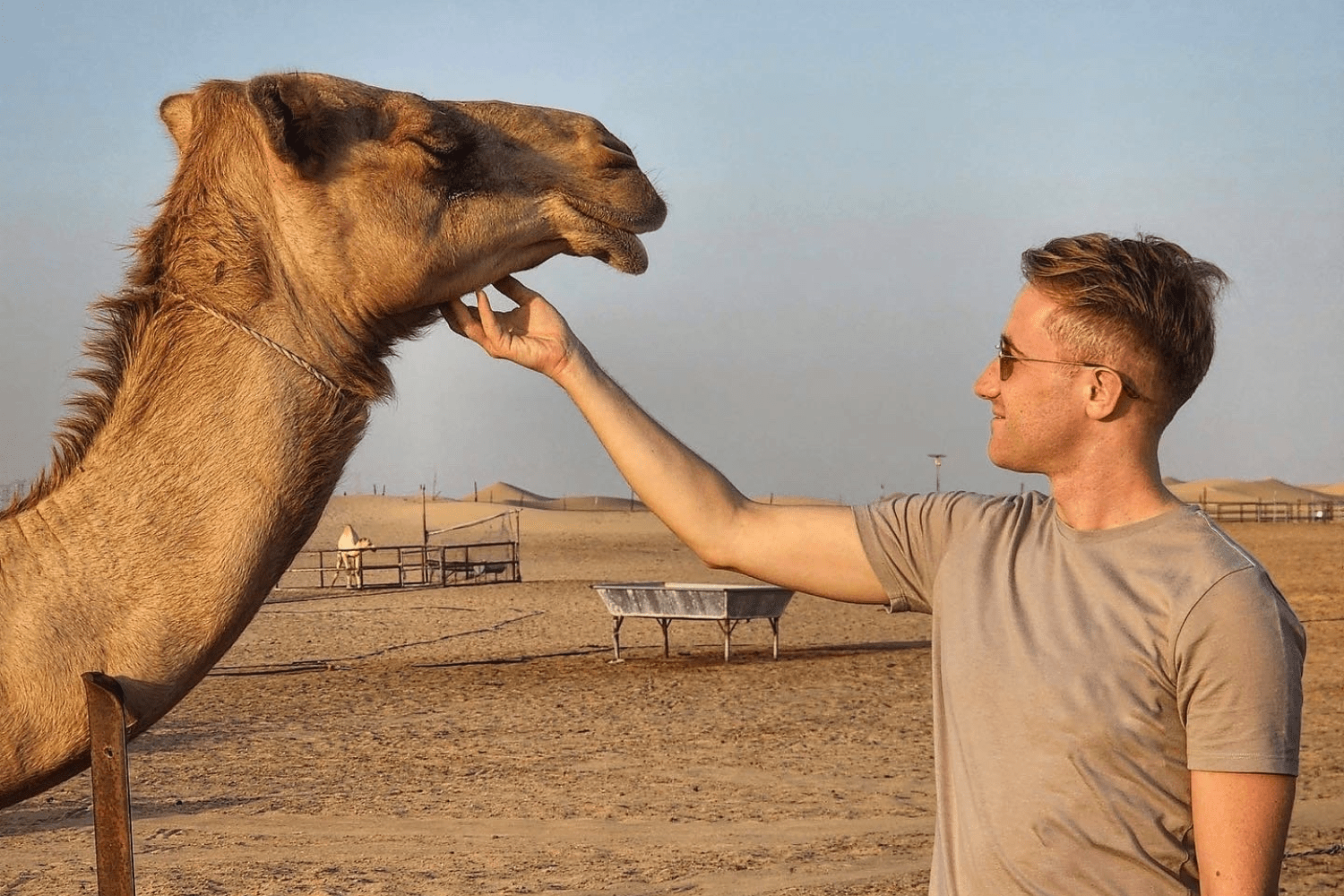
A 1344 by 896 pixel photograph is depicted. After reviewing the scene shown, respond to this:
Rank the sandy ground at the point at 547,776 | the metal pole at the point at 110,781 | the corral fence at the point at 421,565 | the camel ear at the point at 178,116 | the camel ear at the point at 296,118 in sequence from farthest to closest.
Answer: the corral fence at the point at 421,565 → the sandy ground at the point at 547,776 → the camel ear at the point at 178,116 → the camel ear at the point at 296,118 → the metal pole at the point at 110,781

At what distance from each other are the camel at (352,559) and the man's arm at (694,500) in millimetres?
28662

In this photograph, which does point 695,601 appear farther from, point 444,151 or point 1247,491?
point 1247,491

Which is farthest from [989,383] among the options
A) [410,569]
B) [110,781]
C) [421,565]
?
[410,569]

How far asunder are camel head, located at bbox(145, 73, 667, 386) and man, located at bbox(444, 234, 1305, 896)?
109 cm

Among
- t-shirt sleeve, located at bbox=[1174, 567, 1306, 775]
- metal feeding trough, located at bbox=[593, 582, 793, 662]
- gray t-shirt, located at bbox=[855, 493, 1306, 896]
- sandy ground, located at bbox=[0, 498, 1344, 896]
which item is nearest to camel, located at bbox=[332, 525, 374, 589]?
sandy ground, located at bbox=[0, 498, 1344, 896]

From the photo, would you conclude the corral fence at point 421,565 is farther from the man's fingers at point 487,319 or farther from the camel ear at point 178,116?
the man's fingers at point 487,319

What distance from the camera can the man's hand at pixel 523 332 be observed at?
279cm

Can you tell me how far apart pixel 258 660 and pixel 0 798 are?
17.4 metres

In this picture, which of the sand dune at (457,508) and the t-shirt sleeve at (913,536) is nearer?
the t-shirt sleeve at (913,536)

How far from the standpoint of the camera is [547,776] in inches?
437

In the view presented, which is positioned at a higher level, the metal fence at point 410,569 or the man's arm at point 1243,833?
the man's arm at point 1243,833

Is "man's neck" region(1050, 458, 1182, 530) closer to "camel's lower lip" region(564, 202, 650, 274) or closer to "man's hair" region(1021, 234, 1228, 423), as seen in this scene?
"man's hair" region(1021, 234, 1228, 423)

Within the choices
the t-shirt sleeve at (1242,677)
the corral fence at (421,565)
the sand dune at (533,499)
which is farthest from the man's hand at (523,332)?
the sand dune at (533,499)

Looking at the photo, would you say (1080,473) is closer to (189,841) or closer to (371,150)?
(371,150)
